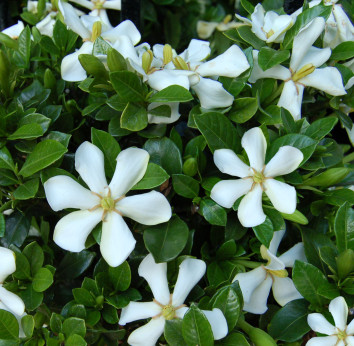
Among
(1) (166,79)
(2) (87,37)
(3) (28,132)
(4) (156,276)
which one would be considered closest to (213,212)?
(4) (156,276)

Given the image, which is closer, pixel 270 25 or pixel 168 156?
pixel 168 156

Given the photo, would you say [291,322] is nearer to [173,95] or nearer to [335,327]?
[335,327]

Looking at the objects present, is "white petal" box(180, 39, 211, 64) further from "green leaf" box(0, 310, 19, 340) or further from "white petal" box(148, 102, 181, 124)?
"green leaf" box(0, 310, 19, 340)

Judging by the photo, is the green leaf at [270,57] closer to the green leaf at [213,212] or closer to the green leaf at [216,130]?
the green leaf at [216,130]

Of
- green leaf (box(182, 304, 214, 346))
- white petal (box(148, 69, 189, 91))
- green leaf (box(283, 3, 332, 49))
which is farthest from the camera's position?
green leaf (box(283, 3, 332, 49))

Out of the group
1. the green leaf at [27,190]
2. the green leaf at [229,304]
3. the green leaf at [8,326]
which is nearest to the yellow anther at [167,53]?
the green leaf at [27,190]

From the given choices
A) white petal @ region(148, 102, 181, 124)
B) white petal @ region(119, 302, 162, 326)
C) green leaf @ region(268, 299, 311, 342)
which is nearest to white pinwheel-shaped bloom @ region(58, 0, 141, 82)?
white petal @ region(148, 102, 181, 124)

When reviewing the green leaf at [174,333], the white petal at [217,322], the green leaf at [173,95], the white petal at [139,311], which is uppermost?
the green leaf at [173,95]
